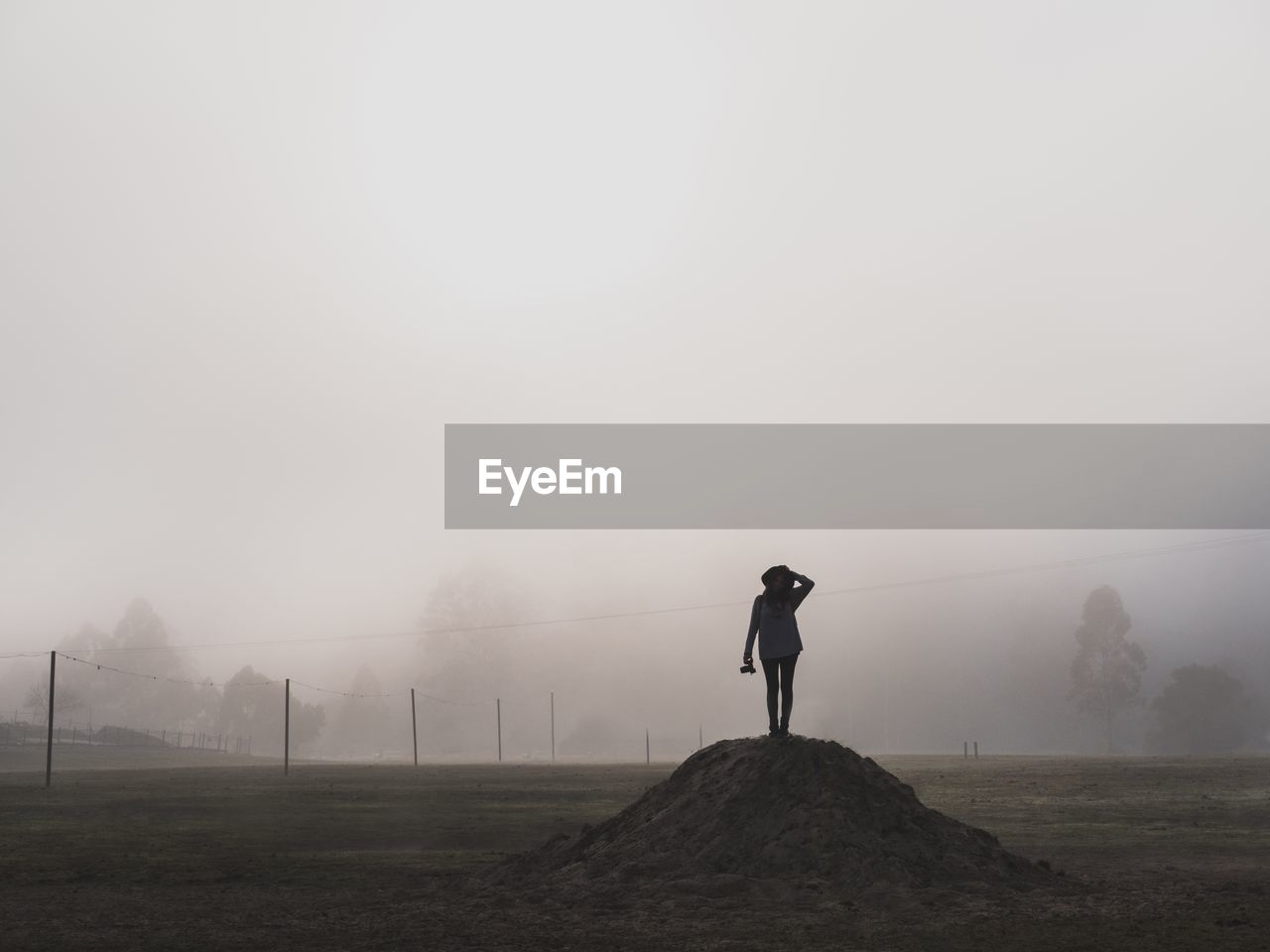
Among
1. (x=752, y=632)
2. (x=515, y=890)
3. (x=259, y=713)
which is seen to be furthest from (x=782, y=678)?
(x=259, y=713)

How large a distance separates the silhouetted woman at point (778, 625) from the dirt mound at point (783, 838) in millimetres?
1411

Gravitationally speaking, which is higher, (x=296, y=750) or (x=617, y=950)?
(x=617, y=950)

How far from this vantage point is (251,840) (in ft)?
93.4

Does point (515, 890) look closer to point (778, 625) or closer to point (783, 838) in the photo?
point (783, 838)

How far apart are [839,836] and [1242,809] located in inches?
774

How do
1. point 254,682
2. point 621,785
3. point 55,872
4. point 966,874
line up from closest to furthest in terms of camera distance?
point 966,874, point 55,872, point 621,785, point 254,682

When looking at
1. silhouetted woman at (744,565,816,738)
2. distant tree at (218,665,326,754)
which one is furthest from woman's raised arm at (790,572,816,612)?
distant tree at (218,665,326,754)

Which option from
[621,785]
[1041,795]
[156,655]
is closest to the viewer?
[1041,795]

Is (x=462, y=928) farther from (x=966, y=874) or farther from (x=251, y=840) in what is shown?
(x=251, y=840)

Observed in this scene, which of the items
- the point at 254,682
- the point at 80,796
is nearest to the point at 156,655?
the point at 254,682

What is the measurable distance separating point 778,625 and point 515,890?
639 cm

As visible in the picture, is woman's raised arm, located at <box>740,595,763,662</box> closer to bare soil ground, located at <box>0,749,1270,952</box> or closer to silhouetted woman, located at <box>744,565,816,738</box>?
silhouetted woman, located at <box>744,565,816,738</box>

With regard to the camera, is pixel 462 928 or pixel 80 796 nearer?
pixel 462 928

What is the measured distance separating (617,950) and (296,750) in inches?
6912
